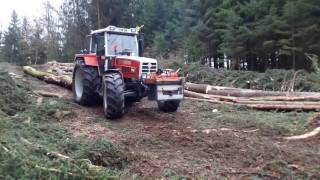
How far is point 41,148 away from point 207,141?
355cm

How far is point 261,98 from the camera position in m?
14.9

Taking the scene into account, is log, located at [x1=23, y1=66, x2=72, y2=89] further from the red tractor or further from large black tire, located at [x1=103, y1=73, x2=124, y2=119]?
large black tire, located at [x1=103, y1=73, x2=124, y2=119]

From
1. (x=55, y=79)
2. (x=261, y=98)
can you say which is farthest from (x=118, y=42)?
(x=55, y=79)

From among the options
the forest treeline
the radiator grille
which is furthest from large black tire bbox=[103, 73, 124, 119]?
the forest treeline

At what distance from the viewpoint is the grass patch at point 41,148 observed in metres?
5.66

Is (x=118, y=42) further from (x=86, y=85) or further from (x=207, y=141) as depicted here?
(x=207, y=141)

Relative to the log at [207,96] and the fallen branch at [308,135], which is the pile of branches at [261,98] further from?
the fallen branch at [308,135]

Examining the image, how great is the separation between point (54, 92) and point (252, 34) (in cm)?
1588

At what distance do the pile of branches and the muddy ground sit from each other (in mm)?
548

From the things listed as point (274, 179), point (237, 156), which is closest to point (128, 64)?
point (237, 156)

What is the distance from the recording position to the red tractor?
1119 centimetres

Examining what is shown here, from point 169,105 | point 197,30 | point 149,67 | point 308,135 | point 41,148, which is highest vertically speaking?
point 197,30

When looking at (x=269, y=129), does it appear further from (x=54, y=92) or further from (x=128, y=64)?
(x=54, y=92)

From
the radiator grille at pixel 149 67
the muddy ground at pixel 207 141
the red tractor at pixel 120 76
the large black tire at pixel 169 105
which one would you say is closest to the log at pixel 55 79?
the red tractor at pixel 120 76
